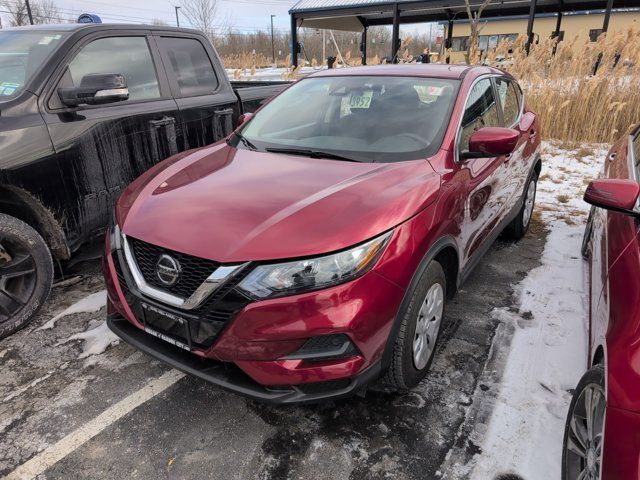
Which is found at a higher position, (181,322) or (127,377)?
(181,322)

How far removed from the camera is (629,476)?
1349 millimetres

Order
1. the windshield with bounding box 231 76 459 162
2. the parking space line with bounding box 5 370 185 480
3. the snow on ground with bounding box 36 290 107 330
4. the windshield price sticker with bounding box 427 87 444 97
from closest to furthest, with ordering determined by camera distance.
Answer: the parking space line with bounding box 5 370 185 480 < the windshield with bounding box 231 76 459 162 < the windshield price sticker with bounding box 427 87 444 97 < the snow on ground with bounding box 36 290 107 330

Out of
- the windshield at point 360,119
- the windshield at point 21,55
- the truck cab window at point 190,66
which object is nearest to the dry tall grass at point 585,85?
the windshield at point 360,119

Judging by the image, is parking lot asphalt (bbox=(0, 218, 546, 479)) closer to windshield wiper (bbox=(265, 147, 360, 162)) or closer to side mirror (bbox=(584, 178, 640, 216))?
side mirror (bbox=(584, 178, 640, 216))

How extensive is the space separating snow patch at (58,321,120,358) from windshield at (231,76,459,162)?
1.53 meters

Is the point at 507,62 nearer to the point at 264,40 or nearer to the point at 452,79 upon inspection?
the point at 452,79

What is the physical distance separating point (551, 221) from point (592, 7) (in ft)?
79.5

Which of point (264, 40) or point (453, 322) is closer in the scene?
point (453, 322)

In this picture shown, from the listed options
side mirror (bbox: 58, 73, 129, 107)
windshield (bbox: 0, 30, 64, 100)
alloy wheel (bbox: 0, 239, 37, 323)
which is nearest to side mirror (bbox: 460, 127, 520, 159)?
side mirror (bbox: 58, 73, 129, 107)

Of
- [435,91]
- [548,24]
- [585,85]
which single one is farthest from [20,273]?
[548,24]

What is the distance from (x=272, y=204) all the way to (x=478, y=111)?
6.07 feet

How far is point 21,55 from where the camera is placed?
338 centimetres

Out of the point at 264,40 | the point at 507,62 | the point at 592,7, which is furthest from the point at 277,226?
the point at 264,40

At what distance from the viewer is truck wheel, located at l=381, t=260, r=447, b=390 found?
2.19 meters
